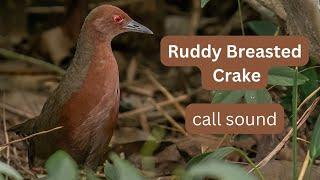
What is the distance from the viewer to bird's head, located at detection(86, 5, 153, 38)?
289cm

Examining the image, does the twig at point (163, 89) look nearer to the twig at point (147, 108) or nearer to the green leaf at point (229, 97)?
the twig at point (147, 108)

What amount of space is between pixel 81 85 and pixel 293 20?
2.21 feet

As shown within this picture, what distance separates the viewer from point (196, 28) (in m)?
4.82

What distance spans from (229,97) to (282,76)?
180mm

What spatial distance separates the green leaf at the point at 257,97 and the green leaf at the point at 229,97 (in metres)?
0.04

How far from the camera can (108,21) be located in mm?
2910

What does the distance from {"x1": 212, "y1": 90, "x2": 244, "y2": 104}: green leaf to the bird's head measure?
384 millimetres

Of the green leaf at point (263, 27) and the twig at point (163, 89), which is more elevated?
the green leaf at point (263, 27)

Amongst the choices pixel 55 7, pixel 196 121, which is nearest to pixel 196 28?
pixel 55 7

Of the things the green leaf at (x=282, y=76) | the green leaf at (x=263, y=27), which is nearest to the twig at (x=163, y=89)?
the green leaf at (x=263, y=27)

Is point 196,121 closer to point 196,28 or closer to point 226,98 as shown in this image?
point 226,98

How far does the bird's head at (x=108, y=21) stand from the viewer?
2.89 metres

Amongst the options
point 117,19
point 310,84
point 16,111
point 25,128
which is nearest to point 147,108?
point 16,111

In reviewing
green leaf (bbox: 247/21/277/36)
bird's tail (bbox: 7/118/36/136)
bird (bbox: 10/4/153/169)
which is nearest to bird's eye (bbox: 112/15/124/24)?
bird (bbox: 10/4/153/169)
